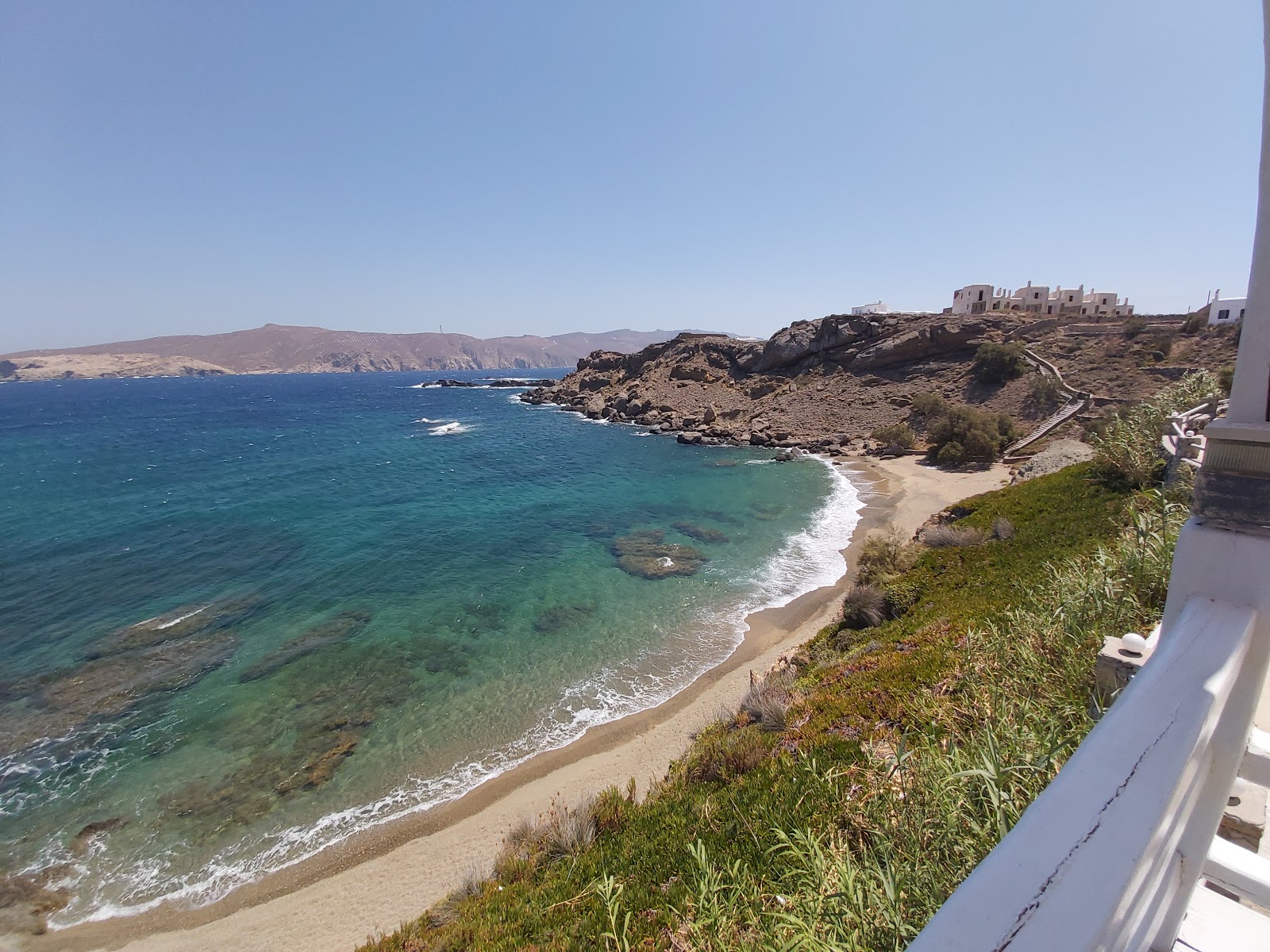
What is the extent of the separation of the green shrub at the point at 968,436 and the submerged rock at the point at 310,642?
3286cm

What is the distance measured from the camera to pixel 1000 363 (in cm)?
4134

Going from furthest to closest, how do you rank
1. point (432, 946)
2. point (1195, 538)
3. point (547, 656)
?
point (547, 656), point (432, 946), point (1195, 538)

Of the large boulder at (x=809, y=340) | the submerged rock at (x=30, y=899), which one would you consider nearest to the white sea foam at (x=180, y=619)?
→ the submerged rock at (x=30, y=899)

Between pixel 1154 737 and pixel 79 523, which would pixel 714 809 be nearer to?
pixel 1154 737

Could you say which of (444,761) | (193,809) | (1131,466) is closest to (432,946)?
(444,761)

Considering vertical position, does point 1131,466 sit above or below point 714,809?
above

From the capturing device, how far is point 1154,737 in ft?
4.30

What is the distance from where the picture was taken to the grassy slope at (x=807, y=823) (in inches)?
137

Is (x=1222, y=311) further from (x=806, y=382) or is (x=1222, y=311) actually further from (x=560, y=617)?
(x=560, y=617)

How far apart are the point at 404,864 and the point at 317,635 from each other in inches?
355

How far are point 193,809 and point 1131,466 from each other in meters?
22.9

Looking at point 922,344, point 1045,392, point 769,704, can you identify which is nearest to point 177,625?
point 769,704

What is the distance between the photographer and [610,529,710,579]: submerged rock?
19562 mm

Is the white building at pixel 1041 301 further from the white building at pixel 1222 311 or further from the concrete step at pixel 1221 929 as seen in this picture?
the concrete step at pixel 1221 929
